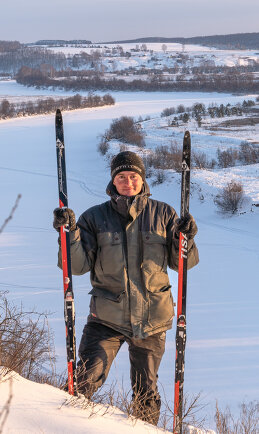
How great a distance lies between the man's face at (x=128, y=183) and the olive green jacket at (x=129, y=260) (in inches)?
2.0

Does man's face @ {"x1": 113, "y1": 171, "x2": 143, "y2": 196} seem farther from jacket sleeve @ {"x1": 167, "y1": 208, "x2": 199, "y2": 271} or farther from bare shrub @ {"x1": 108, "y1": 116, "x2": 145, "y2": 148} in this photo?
bare shrub @ {"x1": 108, "y1": 116, "x2": 145, "y2": 148}

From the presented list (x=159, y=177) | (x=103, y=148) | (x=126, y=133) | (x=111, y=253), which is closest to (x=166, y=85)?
(x=126, y=133)

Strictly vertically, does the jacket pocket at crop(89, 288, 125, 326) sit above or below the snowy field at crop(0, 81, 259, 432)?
above

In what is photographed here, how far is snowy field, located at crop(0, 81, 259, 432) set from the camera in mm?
5070

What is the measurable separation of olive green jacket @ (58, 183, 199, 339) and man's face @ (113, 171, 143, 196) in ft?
0.17

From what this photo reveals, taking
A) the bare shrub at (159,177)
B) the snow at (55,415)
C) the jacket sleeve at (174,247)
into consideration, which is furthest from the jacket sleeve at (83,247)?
the bare shrub at (159,177)

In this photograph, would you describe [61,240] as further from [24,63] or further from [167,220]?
[24,63]

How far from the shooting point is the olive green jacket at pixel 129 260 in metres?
2.56

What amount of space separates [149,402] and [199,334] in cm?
347

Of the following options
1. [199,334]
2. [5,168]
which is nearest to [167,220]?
[199,334]

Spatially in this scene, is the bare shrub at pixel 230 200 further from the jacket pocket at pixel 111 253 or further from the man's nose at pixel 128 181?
the jacket pocket at pixel 111 253

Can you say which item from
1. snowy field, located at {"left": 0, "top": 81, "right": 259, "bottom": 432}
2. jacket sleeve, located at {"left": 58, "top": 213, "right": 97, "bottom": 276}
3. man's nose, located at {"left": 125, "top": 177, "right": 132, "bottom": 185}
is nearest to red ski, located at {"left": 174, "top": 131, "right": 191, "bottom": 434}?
man's nose, located at {"left": 125, "top": 177, "right": 132, "bottom": 185}

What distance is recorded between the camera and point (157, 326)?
2.61m

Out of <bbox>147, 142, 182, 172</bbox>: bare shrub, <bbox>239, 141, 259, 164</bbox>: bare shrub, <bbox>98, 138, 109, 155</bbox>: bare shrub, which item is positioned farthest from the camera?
<bbox>98, 138, 109, 155</bbox>: bare shrub
